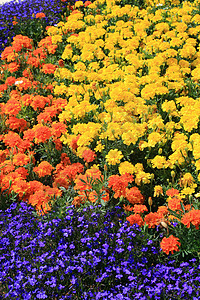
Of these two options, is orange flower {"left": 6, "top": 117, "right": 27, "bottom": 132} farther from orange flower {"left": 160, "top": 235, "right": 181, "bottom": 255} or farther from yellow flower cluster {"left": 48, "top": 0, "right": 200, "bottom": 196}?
orange flower {"left": 160, "top": 235, "right": 181, "bottom": 255}

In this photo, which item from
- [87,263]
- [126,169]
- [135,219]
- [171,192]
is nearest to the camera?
[87,263]

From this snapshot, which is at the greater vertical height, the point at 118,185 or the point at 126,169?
the point at 126,169

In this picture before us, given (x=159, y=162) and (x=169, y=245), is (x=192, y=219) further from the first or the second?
(x=159, y=162)

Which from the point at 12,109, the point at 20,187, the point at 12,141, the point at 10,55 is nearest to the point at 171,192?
the point at 20,187

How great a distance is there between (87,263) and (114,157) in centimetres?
125

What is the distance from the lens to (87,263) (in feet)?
8.64

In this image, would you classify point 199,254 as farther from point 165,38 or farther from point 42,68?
point 42,68

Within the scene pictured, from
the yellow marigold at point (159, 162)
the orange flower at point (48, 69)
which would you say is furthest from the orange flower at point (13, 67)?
the yellow marigold at point (159, 162)

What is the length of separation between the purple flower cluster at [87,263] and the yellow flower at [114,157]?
550 mm

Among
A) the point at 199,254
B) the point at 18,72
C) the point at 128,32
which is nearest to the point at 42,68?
the point at 18,72

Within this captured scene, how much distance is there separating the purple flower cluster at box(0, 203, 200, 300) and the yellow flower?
0.55m

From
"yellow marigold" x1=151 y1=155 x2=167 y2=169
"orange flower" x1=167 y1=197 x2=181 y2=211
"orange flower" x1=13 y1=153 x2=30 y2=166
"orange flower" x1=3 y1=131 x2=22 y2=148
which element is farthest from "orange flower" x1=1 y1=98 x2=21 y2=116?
"orange flower" x1=167 y1=197 x2=181 y2=211

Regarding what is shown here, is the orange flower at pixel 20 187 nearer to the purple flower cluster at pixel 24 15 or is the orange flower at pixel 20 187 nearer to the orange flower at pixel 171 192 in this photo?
the orange flower at pixel 171 192

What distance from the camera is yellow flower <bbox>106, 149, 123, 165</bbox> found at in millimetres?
3576
